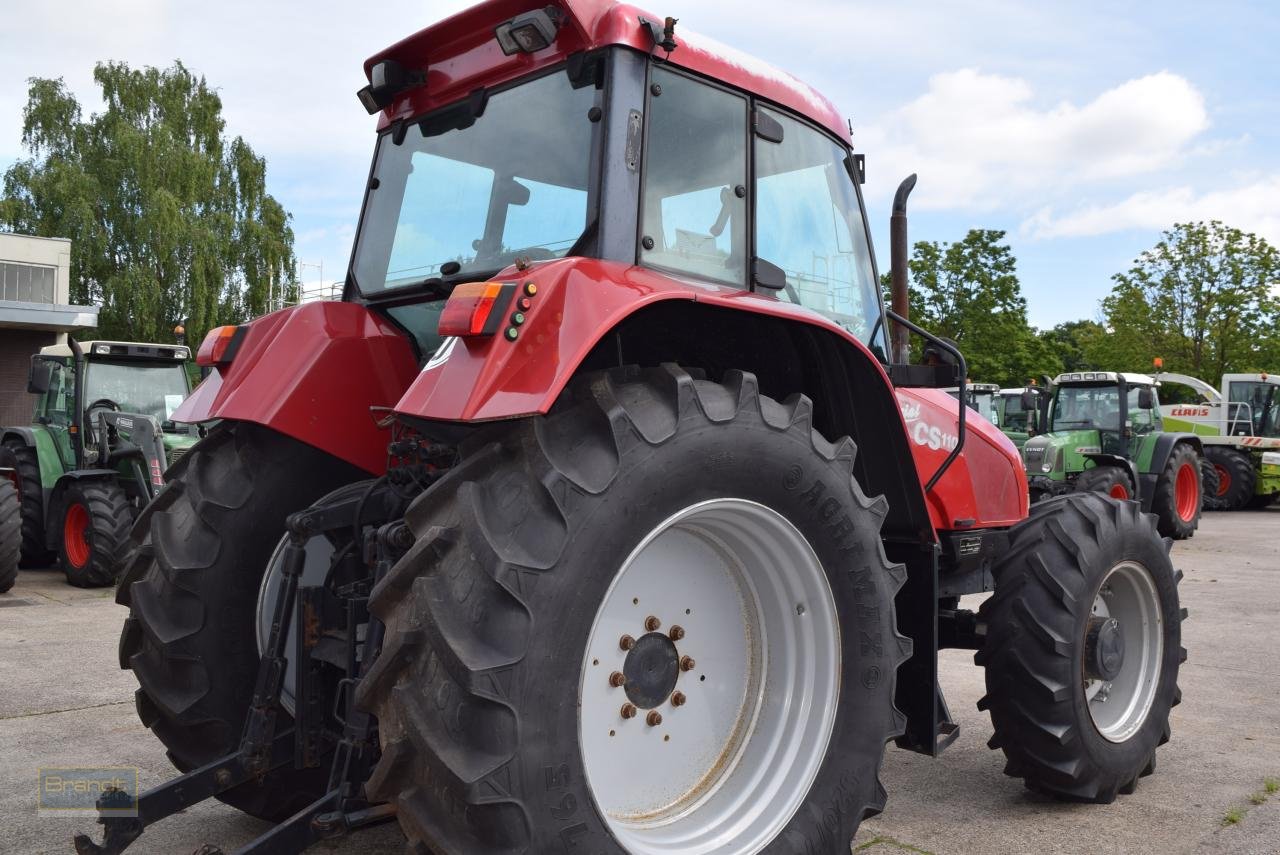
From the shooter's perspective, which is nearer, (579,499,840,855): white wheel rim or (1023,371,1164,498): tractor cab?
(579,499,840,855): white wheel rim

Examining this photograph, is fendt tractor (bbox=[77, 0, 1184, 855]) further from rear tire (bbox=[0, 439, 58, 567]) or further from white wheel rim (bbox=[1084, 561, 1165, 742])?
rear tire (bbox=[0, 439, 58, 567])

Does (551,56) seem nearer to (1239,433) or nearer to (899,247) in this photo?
(899,247)

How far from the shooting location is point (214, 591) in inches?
125

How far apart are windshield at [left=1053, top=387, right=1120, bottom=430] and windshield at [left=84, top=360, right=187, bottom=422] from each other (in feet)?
40.2

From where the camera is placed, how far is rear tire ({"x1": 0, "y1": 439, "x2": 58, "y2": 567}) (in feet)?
36.1

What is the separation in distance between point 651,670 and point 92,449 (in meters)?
9.92

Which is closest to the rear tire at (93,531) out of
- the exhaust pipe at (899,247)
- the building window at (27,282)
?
the exhaust pipe at (899,247)

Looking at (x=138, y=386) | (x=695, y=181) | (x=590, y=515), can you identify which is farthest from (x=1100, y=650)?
(x=138, y=386)

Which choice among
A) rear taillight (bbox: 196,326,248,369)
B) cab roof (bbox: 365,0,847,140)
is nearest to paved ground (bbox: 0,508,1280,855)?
rear taillight (bbox: 196,326,248,369)

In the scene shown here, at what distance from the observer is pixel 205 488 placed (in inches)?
127

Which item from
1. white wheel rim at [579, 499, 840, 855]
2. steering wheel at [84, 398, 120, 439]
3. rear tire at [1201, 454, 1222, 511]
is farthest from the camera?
rear tire at [1201, 454, 1222, 511]

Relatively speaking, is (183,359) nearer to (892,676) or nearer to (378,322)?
(378,322)

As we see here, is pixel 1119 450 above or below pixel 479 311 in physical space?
below

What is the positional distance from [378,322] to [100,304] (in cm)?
3268
